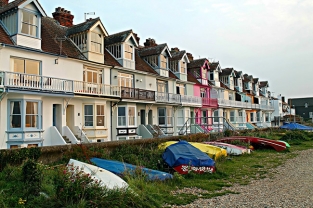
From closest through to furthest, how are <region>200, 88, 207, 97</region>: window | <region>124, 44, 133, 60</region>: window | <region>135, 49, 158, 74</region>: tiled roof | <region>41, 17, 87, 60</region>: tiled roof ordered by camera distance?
<region>41, 17, 87, 60</region>: tiled roof, <region>124, 44, 133, 60</region>: window, <region>135, 49, 158, 74</region>: tiled roof, <region>200, 88, 207, 97</region>: window

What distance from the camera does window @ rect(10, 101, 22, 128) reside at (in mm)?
18453

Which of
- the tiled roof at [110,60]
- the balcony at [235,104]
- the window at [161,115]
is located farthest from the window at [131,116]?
the balcony at [235,104]

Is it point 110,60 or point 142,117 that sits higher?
point 110,60

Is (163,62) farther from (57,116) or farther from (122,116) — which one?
(57,116)

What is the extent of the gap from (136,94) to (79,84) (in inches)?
253

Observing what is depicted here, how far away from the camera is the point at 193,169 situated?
13.2 m

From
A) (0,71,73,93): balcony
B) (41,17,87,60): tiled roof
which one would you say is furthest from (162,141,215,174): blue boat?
(41,17,87,60): tiled roof

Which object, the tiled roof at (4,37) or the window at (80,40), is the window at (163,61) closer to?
the window at (80,40)

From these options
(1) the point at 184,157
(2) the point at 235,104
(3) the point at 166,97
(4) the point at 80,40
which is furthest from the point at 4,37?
(2) the point at 235,104

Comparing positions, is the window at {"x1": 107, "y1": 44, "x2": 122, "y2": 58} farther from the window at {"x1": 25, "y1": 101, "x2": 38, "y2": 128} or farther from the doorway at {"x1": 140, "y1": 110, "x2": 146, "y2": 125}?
the window at {"x1": 25, "y1": 101, "x2": 38, "y2": 128}

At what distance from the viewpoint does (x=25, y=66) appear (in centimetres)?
1955

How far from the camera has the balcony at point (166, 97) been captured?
30.3 meters

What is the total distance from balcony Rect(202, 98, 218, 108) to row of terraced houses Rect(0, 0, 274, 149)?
60.1 inches

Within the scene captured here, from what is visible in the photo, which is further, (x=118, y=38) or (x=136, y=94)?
(x=118, y=38)
